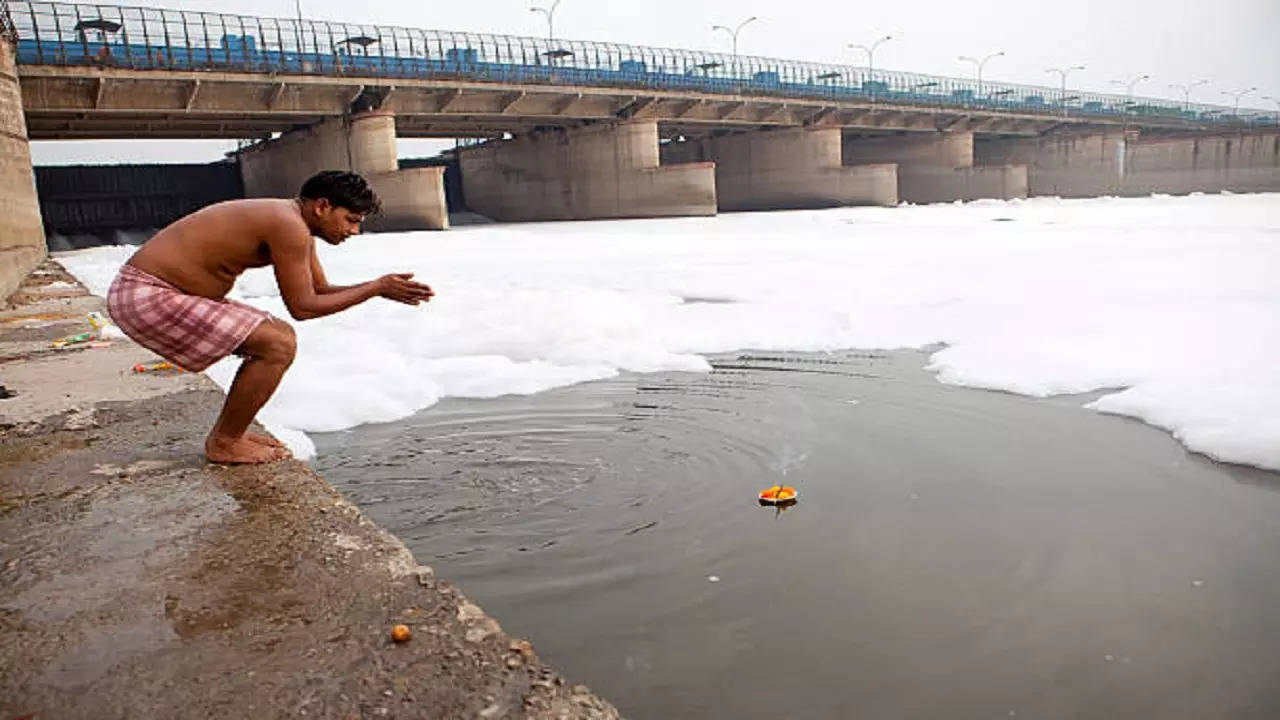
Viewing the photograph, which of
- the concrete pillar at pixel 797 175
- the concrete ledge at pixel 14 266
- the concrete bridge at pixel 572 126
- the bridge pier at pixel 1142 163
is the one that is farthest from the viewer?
the bridge pier at pixel 1142 163

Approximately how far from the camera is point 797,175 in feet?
130

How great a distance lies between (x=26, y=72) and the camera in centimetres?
2200

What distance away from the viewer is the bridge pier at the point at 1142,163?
50.5m

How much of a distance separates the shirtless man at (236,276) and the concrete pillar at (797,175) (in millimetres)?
37673

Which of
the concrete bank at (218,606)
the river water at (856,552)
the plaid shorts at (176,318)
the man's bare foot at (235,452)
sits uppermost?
the plaid shorts at (176,318)

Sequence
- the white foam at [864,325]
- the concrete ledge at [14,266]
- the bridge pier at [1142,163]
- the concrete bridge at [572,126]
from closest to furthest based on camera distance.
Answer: the white foam at [864,325] < the concrete ledge at [14,266] < the concrete bridge at [572,126] < the bridge pier at [1142,163]

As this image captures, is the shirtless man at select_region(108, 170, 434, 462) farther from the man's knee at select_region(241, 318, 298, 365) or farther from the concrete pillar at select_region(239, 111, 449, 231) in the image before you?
the concrete pillar at select_region(239, 111, 449, 231)

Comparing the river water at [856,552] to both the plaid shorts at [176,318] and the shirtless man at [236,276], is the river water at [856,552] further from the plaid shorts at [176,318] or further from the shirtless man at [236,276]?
the plaid shorts at [176,318]

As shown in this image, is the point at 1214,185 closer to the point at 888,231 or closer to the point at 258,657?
the point at 888,231

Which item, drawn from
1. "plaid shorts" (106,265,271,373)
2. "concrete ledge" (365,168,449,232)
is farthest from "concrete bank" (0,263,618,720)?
"concrete ledge" (365,168,449,232)

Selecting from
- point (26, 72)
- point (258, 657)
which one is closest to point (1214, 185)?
point (26, 72)

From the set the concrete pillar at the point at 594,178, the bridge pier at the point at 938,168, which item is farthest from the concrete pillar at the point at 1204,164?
the concrete pillar at the point at 594,178

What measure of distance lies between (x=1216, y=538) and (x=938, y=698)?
154 centimetres

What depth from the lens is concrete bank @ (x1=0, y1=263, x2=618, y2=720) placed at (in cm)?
162
